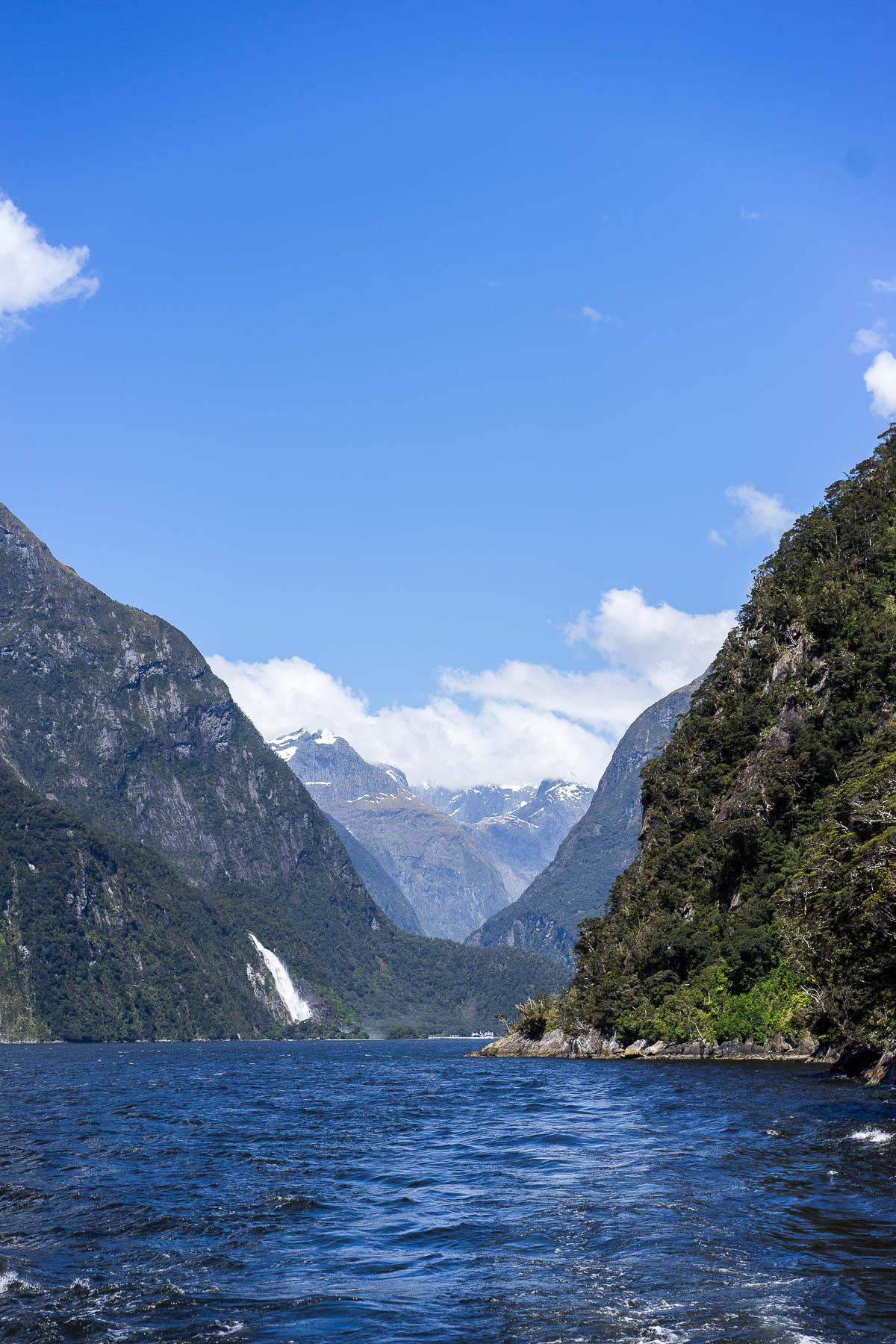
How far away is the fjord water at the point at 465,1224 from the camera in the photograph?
17766 mm

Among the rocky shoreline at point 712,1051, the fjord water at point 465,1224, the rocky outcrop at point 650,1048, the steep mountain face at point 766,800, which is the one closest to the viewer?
the fjord water at point 465,1224

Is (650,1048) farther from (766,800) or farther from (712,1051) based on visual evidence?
(766,800)

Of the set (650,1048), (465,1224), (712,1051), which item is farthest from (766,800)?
(465,1224)

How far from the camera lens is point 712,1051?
295 feet

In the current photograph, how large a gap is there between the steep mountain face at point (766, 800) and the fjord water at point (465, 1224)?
2174 cm

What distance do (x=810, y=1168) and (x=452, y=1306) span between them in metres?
14.6

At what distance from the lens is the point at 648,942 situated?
4215 inches

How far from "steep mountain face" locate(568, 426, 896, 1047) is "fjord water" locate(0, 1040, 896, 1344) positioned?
2174 cm

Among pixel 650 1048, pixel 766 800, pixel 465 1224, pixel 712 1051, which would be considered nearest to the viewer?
pixel 465 1224

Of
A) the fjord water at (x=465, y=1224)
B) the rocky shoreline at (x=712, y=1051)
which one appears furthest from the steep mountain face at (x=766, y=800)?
the fjord water at (x=465, y=1224)

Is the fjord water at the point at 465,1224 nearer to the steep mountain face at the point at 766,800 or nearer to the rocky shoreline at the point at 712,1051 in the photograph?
the rocky shoreline at the point at 712,1051

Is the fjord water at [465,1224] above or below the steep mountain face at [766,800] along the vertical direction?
below

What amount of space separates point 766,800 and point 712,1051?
75.6 ft

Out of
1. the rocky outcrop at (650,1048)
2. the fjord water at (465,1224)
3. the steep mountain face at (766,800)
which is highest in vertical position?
the steep mountain face at (766,800)
